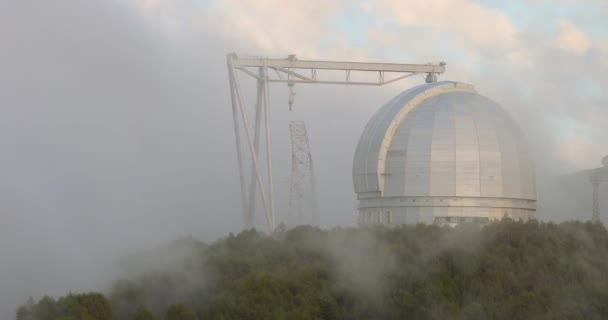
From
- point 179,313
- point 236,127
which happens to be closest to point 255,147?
point 236,127

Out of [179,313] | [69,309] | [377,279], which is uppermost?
[377,279]

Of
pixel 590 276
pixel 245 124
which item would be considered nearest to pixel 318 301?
pixel 590 276

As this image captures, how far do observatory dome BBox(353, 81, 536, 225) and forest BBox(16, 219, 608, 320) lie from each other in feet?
11.1

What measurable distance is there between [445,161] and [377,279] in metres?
12.5

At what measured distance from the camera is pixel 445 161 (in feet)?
254

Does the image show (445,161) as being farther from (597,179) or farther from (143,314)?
(143,314)

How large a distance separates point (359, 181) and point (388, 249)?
431 inches

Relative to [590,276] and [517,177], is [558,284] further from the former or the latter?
[517,177]

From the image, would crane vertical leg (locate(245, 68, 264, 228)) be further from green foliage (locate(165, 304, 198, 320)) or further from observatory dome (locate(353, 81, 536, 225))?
green foliage (locate(165, 304, 198, 320))

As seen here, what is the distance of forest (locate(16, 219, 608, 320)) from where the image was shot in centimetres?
5997

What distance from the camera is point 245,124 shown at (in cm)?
8769

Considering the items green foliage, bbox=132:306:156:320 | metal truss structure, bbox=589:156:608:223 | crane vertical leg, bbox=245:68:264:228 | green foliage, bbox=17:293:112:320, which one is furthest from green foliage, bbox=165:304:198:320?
metal truss structure, bbox=589:156:608:223

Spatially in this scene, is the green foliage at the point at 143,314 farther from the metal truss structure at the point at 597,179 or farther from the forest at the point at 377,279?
the metal truss structure at the point at 597,179

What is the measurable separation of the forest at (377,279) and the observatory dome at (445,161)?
3392 mm
